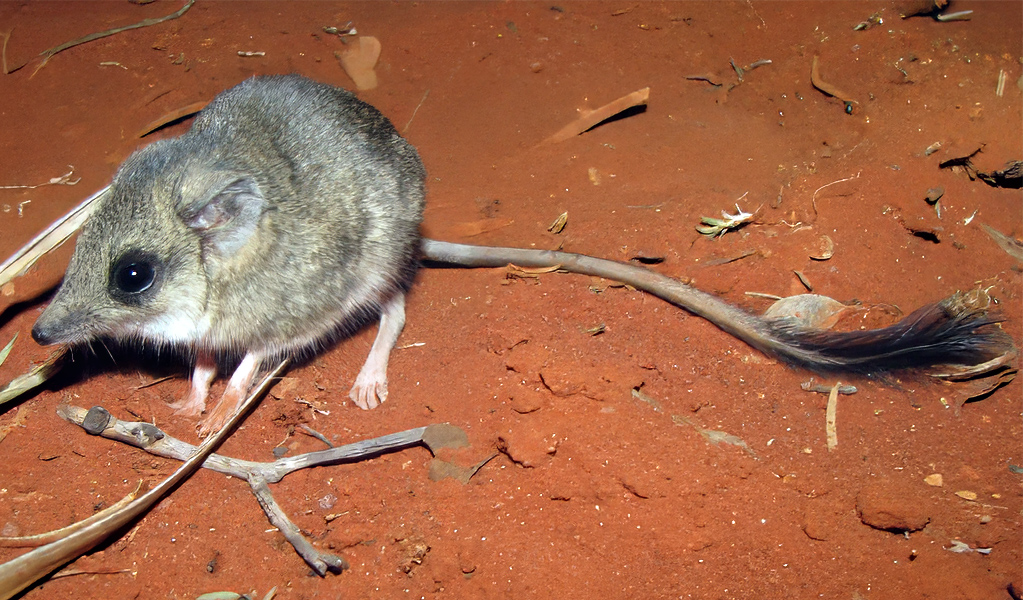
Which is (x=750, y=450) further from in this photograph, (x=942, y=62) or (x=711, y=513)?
(x=942, y=62)

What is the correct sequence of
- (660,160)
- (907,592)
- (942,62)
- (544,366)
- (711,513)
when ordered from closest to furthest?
(907,592) < (711,513) < (544,366) < (660,160) < (942,62)

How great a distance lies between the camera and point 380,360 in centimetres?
413

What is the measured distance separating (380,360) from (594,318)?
1.31 m

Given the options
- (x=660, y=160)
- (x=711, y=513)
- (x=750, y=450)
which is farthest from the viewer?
(x=660, y=160)

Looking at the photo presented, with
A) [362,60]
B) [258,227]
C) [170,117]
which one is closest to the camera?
[258,227]

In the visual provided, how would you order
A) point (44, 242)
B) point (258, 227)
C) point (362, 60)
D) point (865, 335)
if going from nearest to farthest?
1. point (258, 227)
2. point (865, 335)
3. point (44, 242)
4. point (362, 60)

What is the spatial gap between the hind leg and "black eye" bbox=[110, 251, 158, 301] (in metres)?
1.23

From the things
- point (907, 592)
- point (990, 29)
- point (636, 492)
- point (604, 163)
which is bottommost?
point (907, 592)

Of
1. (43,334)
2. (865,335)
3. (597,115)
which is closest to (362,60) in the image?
(597,115)

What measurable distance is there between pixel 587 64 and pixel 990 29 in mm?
3412

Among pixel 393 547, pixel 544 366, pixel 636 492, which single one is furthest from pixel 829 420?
pixel 393 547

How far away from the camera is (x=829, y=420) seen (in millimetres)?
3627

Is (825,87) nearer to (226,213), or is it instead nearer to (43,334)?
(226,213)

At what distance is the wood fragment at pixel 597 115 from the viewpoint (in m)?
5.40
